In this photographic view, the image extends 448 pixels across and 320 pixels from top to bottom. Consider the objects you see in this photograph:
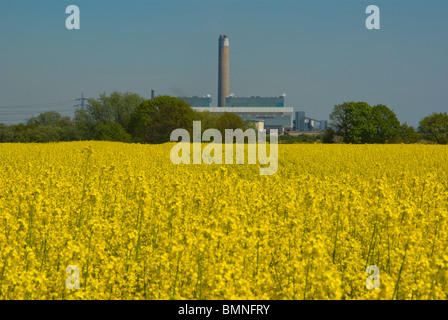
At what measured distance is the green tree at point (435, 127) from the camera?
61219 mm

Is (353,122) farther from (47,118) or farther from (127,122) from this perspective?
(47,118)

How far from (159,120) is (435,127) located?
3488cm

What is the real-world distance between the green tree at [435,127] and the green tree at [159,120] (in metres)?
29.5

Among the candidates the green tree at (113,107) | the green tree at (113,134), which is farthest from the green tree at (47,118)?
the green tree at (113,134)

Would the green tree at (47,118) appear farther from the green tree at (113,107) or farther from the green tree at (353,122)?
the green tree at (353,122)

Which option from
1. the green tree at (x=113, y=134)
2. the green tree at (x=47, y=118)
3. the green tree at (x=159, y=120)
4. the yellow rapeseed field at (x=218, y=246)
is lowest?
the yellow rapeseed field at (x=218, y=246)

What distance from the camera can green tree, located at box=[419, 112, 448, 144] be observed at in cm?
6122

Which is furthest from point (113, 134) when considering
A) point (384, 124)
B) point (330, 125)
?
point (384, 124)

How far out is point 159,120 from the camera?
62969 millimetres

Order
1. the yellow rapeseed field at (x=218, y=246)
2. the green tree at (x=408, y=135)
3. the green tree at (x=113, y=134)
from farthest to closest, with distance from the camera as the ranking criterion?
the green tree at (x=408, y=135) → the green tree at (x=113, y=134) → the yellow rapeseed field at (x=218, y=246)

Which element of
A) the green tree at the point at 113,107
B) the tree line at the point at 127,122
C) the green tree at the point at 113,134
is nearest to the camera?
the green tree at the point at 113,134

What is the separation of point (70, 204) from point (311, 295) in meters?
5.39
